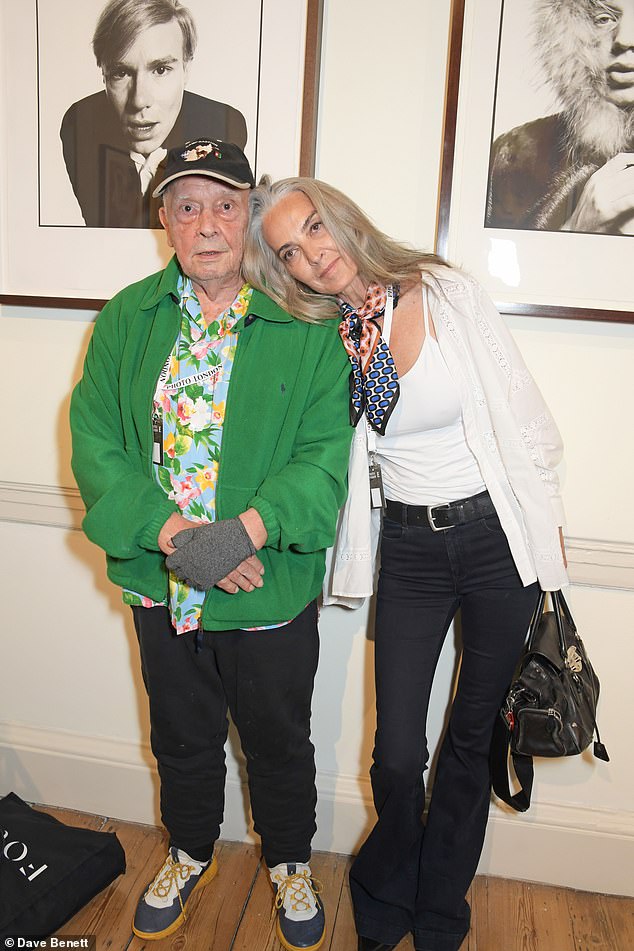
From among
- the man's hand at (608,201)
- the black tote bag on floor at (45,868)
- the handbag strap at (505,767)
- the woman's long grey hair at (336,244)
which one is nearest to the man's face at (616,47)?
the man's hand at (608,201)

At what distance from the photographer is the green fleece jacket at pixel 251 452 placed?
5.25 feet

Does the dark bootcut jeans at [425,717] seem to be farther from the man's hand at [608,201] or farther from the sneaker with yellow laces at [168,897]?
the man's hand at [608,201]

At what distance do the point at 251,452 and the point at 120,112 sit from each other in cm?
94

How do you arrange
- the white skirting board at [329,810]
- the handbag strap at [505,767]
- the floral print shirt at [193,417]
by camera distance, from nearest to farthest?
1. the floral print shirt at [193,417]
2. the handbag strap at [505,767]
3. the white skirting board at [329,810]

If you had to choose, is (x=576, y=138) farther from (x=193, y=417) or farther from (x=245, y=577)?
(x=245, y=577)

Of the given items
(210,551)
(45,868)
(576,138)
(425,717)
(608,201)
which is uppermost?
(576,138)

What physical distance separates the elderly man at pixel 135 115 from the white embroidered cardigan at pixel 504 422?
27.2 inches

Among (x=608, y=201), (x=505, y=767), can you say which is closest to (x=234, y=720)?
(x=505, y=767)

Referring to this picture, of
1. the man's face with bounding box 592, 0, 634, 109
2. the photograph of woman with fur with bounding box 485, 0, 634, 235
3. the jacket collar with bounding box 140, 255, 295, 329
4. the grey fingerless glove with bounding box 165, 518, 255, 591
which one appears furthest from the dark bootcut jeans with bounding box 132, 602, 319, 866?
the man's face with bounding box 592, 0, 634, 109

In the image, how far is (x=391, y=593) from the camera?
175cm

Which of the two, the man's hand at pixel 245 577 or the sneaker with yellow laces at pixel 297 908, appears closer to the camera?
the man's hand at pixel 245 577

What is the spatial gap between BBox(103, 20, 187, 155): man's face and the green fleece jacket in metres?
0.42

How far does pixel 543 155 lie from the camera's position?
5.73ft

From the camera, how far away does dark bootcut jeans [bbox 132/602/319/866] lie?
175 cm
